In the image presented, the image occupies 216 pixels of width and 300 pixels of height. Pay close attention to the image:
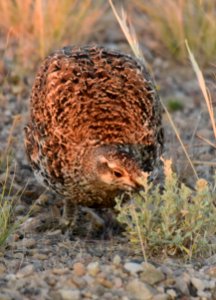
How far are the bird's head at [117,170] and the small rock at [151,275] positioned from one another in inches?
22.4

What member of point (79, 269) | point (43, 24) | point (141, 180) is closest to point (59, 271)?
point (79, 269)

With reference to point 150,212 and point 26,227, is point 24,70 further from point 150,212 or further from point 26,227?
point 150,212

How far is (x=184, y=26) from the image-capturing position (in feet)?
28.7

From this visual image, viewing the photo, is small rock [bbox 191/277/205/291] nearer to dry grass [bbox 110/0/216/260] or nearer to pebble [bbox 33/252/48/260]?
dry grass [bbox 110/0/216/260]

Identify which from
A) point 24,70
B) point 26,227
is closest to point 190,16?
point 24,70

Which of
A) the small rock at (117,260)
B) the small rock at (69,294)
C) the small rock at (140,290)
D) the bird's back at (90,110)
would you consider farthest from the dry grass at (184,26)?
the small rock at (69,294)

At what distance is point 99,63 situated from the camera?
5.61 meters

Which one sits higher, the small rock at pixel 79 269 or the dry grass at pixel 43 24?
the dry grass at pixel 43 24

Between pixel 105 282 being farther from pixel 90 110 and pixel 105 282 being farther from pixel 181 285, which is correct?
pixel 90 110

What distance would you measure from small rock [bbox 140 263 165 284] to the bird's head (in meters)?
0.57

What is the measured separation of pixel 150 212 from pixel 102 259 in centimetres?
36

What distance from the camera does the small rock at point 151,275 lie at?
4.31 m

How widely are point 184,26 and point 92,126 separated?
3.67 m

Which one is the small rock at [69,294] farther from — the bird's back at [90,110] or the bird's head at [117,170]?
the bird's back at [90,110]
